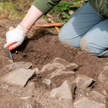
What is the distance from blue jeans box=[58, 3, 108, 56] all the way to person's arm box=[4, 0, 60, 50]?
2.08ft

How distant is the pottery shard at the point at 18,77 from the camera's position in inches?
47.1

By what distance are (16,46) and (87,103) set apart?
1.22 metres

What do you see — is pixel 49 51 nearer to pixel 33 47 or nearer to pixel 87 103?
pixel 33 47

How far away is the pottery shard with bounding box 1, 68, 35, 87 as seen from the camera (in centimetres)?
120

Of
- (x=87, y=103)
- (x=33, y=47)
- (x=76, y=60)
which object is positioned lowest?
(x=76, y=60)

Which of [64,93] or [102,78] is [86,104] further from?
[102,78]

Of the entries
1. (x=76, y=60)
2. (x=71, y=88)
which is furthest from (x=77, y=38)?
(x=71, y=88)

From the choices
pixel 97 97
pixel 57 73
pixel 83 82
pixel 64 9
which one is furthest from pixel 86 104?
pixel 64 9

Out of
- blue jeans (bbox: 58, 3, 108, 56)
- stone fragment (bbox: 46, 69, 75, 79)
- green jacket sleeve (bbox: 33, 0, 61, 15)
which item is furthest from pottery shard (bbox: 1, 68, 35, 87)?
blue jeans (bbox: 58, 3, 108, 56)

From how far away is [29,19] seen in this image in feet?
6.00

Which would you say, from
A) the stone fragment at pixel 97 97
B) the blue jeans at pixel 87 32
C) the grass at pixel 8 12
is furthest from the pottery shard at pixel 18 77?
the grass at pixel 8 12

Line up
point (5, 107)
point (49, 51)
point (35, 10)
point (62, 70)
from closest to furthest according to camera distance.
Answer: point (5, 107) → point (62, 70) → point (35, 10) → point (49, 51)

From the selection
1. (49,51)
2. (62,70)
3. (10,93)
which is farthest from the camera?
(49,51)

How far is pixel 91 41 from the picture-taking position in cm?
198
